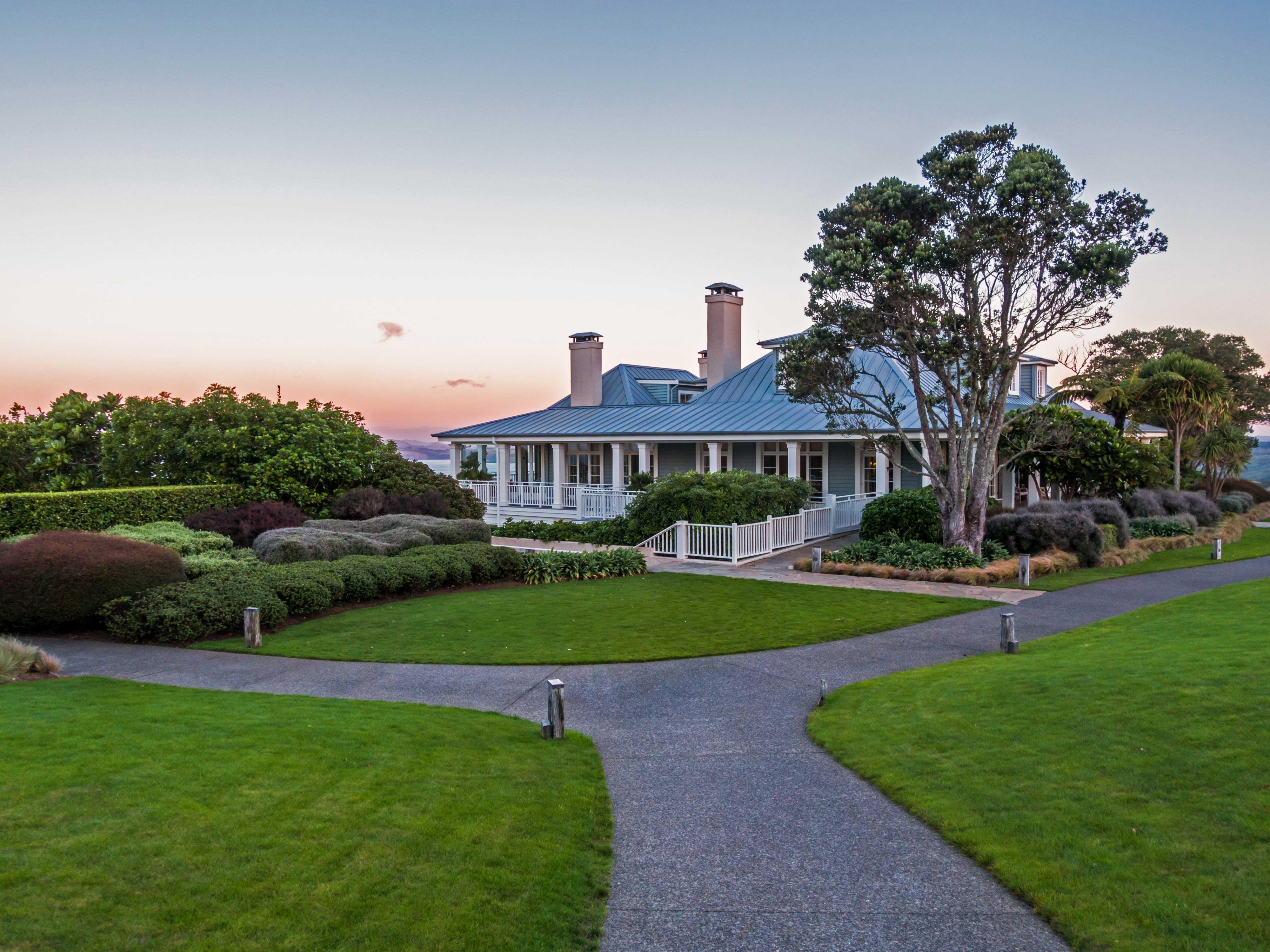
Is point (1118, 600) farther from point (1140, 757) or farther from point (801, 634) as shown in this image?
point (1140, 757)

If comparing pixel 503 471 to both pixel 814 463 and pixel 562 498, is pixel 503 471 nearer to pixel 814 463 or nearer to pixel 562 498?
pixel 562 498

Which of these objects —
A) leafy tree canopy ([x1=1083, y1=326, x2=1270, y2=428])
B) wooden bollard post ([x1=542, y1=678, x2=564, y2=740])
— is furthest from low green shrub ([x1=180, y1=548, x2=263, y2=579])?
leafy tree canopy ([x1=1083, y1=326, x2=1270, y2=428])

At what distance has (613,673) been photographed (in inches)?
416

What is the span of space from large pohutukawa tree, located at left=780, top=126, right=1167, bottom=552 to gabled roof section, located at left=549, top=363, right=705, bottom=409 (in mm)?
16481

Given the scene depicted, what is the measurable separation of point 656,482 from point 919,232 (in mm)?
9235

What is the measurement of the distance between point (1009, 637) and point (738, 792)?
6008 mm

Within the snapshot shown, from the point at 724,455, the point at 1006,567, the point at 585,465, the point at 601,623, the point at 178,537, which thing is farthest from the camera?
the point at 585,465

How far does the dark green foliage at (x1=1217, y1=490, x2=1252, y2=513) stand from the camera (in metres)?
32.7

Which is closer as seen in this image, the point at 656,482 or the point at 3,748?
the point at 3,748

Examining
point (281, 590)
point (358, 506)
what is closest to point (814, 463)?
point (358, 506)

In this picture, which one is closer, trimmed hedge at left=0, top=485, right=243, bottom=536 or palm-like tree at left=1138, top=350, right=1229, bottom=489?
trimmed hedge at left=0, top=485, right=243, bottom=536

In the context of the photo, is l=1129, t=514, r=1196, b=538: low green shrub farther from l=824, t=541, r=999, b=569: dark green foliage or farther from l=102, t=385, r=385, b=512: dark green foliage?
l=102, t=385, r=385, b=512: dark green foliage

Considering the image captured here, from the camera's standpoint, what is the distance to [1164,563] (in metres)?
20.2

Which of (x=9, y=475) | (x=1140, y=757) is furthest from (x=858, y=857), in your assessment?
(x=9, y=475)
